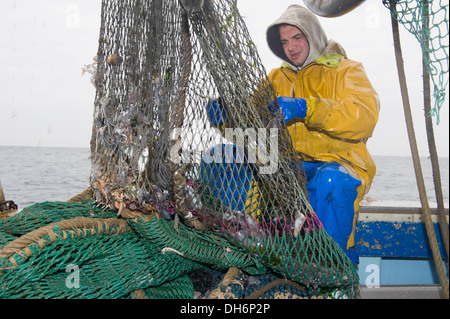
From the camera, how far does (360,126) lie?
→ 2156 mm

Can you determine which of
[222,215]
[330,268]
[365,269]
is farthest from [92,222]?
[365,269]

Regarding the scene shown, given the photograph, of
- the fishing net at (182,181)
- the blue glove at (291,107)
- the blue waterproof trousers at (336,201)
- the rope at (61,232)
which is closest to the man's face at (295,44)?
the blue glove at (291,107)

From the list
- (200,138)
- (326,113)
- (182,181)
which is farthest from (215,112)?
(326,113)

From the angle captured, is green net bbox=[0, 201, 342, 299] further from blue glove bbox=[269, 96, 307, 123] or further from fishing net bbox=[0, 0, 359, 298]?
blue glove bbox=[269, 96, 307, 123]

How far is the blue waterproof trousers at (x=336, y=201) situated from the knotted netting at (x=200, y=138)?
0.16 m

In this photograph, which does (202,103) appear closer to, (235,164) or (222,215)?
(235,164)

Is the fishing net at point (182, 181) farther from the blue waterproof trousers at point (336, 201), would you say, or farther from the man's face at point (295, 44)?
the man's face at point (295, 44)

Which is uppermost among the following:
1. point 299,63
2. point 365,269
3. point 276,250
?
point 299,63

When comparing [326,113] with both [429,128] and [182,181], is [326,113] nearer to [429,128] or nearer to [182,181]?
[429,128]

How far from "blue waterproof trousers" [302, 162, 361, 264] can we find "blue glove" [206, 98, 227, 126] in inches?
25.1

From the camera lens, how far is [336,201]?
6.35ft

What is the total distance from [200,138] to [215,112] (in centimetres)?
15
